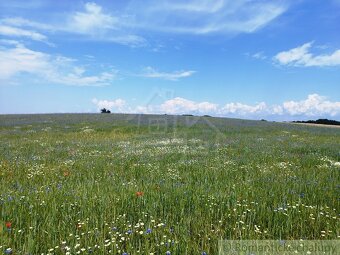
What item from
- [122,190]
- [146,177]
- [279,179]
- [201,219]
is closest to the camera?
[201,219]

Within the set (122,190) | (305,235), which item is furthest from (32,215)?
(305,235)

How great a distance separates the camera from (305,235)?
4793mm

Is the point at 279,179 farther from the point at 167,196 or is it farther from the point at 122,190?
the point at 122,190

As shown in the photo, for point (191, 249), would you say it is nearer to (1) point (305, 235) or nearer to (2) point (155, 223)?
(2) point (155, 223)

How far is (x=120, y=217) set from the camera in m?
5.20

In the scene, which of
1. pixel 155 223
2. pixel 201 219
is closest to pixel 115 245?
pixel 155 223

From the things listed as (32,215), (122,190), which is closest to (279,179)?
(122,190)

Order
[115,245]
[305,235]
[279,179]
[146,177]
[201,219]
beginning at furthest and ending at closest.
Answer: [146,177] < [279,179] < [201,219] < [305,235] < [115,245]

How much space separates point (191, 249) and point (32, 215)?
305 centimetres

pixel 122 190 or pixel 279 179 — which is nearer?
pixel 122 190

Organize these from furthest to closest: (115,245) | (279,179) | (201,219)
A: (279,179) < (201,219) < (115,245)

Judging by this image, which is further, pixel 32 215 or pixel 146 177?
pixel 146 177

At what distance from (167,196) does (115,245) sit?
2.32 meters

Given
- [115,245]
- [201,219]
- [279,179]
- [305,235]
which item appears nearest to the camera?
[115,245]
